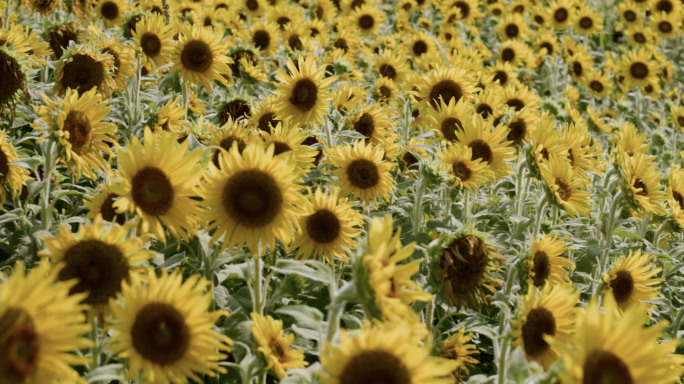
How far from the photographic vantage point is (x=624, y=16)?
11703 millimetres

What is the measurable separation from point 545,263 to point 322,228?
1.21 m

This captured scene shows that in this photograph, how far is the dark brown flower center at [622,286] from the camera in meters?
3.41

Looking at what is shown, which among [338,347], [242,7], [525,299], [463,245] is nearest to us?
[338,347]

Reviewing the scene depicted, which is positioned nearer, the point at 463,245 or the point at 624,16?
the point at 463,245

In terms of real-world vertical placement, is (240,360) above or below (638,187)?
below

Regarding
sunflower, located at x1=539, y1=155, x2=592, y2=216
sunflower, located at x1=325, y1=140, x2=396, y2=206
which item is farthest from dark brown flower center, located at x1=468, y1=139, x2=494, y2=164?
sunflower, located at x1=325, y1=140, x2=396, y2=206

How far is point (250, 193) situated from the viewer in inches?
94.7

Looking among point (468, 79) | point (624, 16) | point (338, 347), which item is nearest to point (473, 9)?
point (624, 16)

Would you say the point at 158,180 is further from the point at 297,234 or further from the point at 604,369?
the point at 604,369

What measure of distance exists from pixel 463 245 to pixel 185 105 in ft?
9.43

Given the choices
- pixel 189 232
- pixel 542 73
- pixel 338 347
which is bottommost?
pixel 338 347

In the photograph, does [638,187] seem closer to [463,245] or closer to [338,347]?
[463,245]

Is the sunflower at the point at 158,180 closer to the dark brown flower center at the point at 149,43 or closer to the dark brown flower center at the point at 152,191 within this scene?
the dark brown flower center at the point at 152,191

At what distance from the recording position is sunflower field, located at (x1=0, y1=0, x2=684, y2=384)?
1858mm
